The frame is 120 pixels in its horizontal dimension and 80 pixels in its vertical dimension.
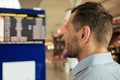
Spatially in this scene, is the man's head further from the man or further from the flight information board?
the flight information board

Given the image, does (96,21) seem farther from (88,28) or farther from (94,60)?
(94,60)

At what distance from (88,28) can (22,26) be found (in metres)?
0.73

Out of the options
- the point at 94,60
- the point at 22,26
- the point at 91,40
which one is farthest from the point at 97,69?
the point at 22,26

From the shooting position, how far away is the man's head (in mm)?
1474

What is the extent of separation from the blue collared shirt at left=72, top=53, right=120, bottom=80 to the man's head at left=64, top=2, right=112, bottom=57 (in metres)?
0.08

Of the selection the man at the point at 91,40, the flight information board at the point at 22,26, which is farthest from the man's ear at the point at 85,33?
the flight information board at the point at 22,26

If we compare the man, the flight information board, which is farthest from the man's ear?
the flight information board

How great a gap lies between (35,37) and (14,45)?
17 cm

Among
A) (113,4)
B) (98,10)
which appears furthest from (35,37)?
(113,4)

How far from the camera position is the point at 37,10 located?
2107 millimetres

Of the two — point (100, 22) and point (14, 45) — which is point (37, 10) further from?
point (100, 22)

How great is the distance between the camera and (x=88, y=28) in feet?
4.83

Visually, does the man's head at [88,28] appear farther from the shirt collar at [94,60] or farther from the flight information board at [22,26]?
the flight information board at [22,26]

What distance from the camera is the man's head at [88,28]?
1474 mm
